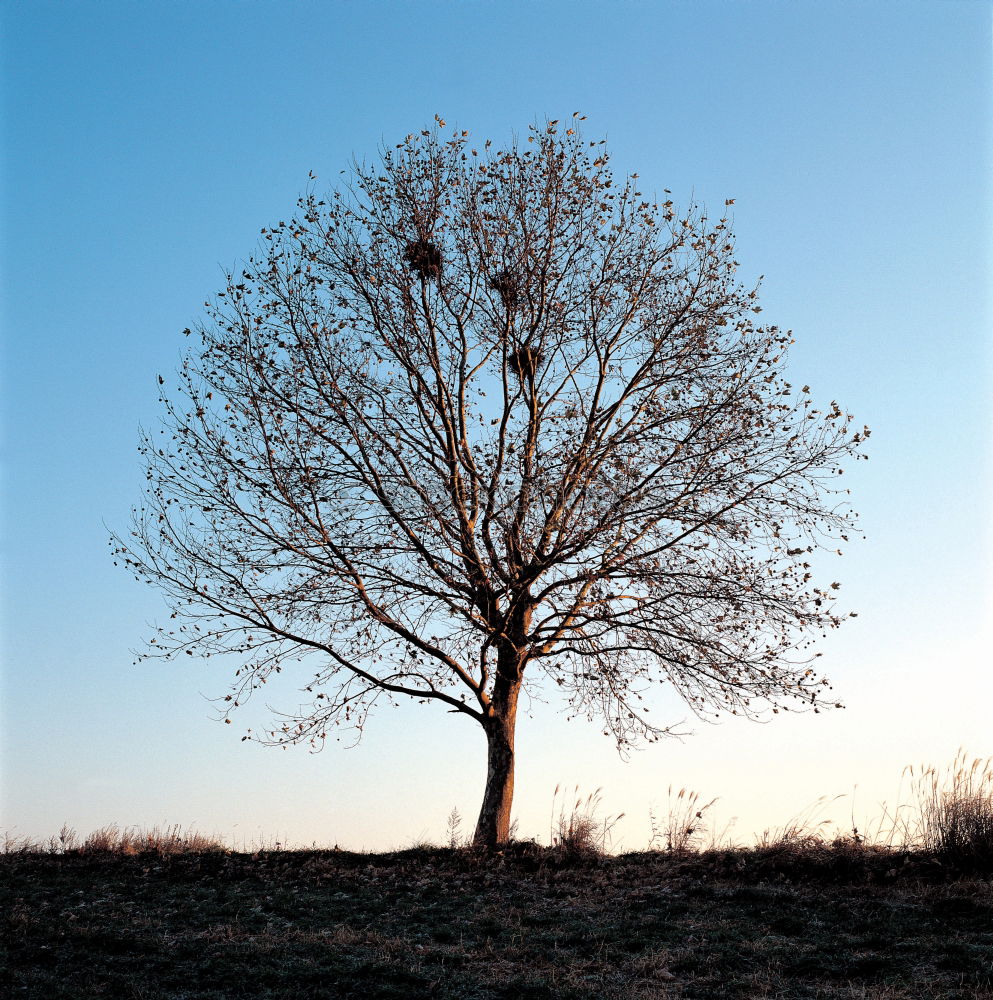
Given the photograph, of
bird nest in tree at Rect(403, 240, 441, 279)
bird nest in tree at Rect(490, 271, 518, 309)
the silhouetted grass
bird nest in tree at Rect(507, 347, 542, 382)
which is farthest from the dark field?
bird nest in tree at Rect(403, 240, 441, 279)

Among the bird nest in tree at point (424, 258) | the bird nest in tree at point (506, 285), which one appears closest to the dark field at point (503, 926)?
the bird nest in tree at point (506, 285)

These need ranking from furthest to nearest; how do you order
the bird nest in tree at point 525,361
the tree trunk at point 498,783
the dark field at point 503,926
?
the bird nest in tree at point 525,361, the tree trunk at point 498,783, the dark field at point 503,926

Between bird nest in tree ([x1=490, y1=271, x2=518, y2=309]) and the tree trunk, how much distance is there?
6039 mm

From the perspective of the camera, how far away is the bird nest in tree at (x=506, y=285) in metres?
14.9

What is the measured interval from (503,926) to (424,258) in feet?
31.3

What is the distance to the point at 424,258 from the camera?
1486cm

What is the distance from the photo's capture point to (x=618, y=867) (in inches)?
498

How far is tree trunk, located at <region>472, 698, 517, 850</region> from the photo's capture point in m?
13.8

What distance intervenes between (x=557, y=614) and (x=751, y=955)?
6.41 m

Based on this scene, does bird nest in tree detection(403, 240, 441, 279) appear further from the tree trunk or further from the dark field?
the dark field

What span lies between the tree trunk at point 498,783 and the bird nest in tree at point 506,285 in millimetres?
6039

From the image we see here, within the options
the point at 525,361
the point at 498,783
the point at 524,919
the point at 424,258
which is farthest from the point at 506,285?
the point at 524,919

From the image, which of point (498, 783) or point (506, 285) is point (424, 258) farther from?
point (498, 783)

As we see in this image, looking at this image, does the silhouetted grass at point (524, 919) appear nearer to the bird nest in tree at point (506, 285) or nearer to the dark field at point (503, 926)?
the dark field at point (503, 926)
